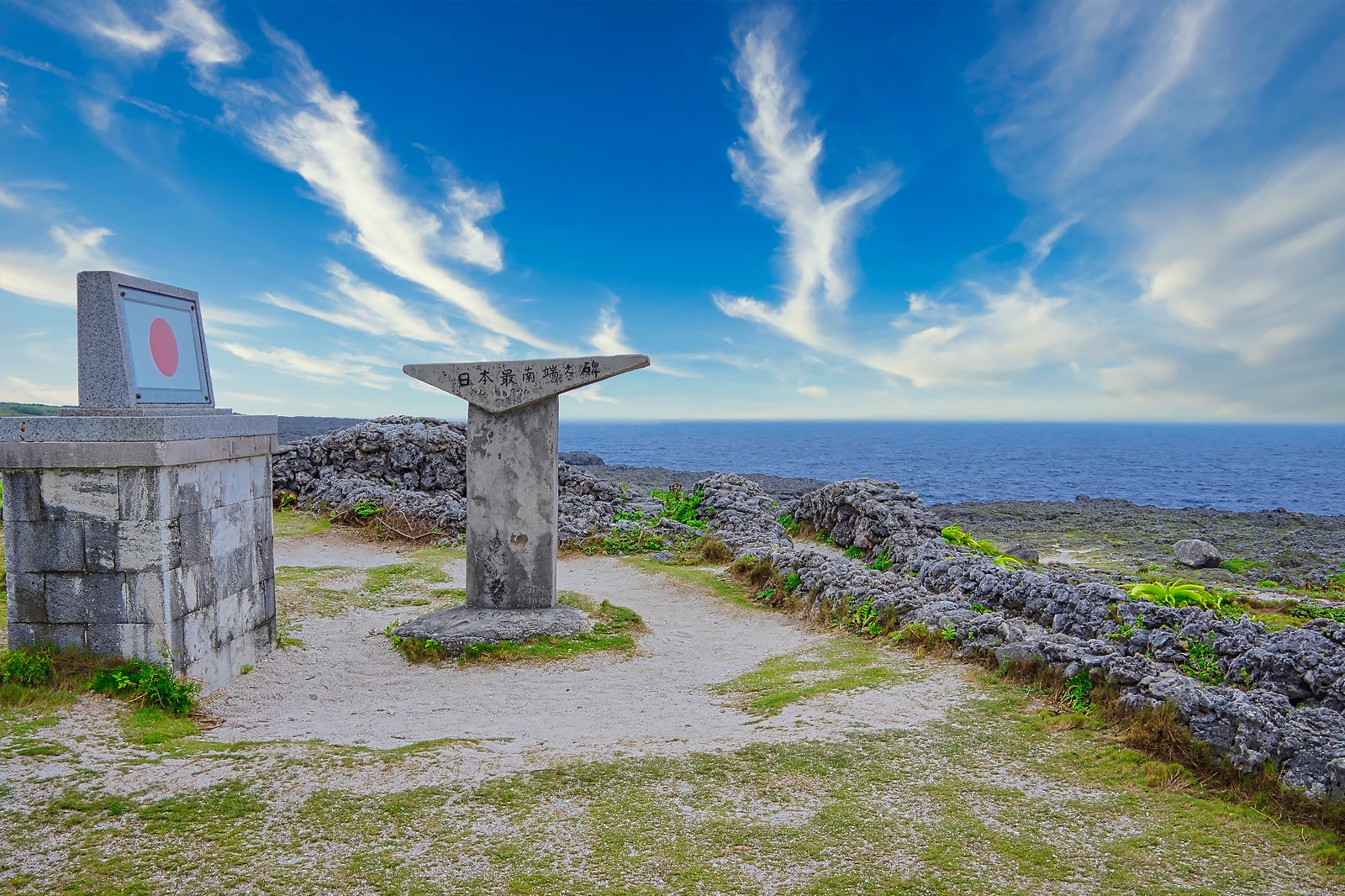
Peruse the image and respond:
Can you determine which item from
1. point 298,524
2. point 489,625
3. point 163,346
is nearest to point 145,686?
point 163,346

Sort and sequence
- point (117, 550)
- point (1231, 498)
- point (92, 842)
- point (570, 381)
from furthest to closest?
point (1231, 498)
point (570, 381)
point (117, 550)
point (92, 842)

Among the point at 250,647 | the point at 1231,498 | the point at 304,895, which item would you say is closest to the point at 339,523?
the point at 250,647

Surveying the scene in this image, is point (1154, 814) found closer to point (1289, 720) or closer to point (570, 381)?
point (1289, 720)

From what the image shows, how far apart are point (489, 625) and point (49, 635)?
450cm

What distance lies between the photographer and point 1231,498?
169 ft

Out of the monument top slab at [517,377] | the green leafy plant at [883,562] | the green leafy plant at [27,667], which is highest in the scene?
the monument top slab at [517,377]

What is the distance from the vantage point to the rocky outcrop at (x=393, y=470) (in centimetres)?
2020

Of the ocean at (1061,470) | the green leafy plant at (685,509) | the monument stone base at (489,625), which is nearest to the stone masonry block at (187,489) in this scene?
the monument stone base at (489,625)

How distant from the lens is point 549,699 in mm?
7754

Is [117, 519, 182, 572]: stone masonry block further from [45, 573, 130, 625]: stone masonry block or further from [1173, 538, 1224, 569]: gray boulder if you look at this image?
[1173, 538, 1224, 569]: gray boulder

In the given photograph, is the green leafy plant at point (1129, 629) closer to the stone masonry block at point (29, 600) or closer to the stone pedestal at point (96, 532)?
the stone pedestal at point (96, 532)

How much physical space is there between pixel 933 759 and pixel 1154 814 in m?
1.39

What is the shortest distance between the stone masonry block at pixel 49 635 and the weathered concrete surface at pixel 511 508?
14.4ft

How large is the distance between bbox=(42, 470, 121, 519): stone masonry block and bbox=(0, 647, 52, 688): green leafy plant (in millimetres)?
1305
